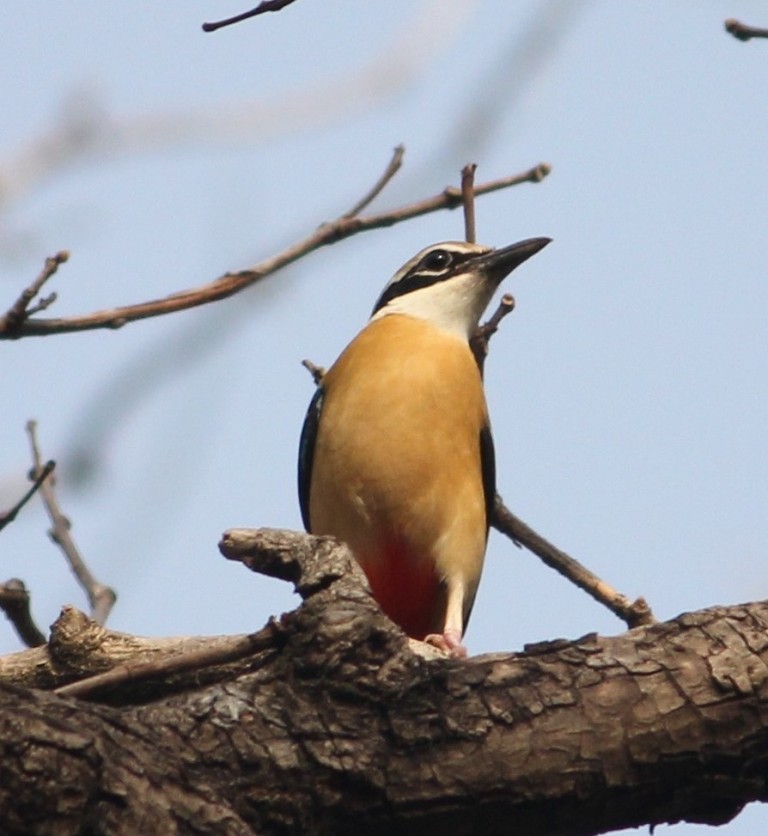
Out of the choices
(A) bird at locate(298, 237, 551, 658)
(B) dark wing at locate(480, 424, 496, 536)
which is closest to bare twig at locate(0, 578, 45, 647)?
(A) bird at locate(298, 237, 551, 658)

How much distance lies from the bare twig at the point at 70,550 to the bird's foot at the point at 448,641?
1.50 m

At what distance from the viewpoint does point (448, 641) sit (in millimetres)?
6891

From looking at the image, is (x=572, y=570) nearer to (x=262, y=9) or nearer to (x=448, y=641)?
(x=448, y=641)

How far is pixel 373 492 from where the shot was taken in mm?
6973

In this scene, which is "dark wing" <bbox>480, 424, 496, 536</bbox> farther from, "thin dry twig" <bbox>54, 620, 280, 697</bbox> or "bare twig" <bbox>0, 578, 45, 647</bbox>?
"thin dry twig" <bbox>54, 620, 280, 697</bbox>

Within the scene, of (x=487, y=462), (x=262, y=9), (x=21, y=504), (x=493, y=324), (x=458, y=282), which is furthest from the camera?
(x=458, y=282)

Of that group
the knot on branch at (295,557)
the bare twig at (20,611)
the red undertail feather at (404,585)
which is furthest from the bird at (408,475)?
the knot on branch at (295,557)

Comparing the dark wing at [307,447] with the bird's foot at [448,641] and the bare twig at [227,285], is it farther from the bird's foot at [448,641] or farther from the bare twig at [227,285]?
the bare twig at [227,285]

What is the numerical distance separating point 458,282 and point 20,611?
3.72 meters

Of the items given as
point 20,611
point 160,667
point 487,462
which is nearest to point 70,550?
point 20,611

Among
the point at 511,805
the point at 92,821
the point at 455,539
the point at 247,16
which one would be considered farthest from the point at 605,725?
the point at 455,539

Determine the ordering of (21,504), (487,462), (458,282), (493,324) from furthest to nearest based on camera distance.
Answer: (458,282) < (487,462) < (493,324) < (21,504)

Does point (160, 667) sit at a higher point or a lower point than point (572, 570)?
lower

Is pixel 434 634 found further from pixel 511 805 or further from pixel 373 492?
pixel 511 805
